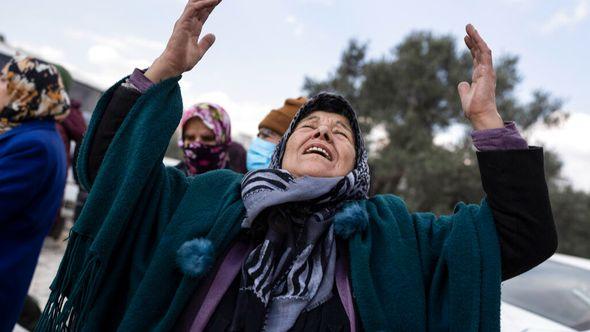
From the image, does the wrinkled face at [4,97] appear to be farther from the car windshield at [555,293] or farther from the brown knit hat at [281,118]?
the car windshield at [555,293]

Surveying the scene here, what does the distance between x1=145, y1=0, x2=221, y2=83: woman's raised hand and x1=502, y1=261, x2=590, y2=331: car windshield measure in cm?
273

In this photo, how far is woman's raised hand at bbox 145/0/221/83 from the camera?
63.2 inches

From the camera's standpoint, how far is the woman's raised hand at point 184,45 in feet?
5.27

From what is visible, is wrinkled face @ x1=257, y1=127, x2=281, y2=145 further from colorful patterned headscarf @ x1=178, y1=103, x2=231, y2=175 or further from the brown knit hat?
colorful patterned headscarf @ x1=178, y1=103, x2=231, y2=175

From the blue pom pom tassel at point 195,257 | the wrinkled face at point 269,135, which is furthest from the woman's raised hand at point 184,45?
the wrinkled face at point 269,135

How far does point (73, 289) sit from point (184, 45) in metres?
0.91

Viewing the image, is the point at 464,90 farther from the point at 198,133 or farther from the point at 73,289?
the point at 198,133

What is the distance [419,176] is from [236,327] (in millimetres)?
14007

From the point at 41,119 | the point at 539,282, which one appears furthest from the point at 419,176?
the point at 41,119

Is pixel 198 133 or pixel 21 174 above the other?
pixel 198 133

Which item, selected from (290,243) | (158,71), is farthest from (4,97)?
(290,243)

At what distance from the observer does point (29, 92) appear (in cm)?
264

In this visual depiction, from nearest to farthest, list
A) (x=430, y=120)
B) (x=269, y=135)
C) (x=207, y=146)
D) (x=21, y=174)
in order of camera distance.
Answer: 1. (x=21, y=174)
2. (x=207, y=146)
3. (x=269, y=135)
4. (x=430, y=120)

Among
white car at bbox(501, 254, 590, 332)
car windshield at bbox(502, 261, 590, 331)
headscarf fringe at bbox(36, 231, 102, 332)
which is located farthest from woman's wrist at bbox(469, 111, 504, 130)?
car windshield at bbox(502, 261, 590, 331)
